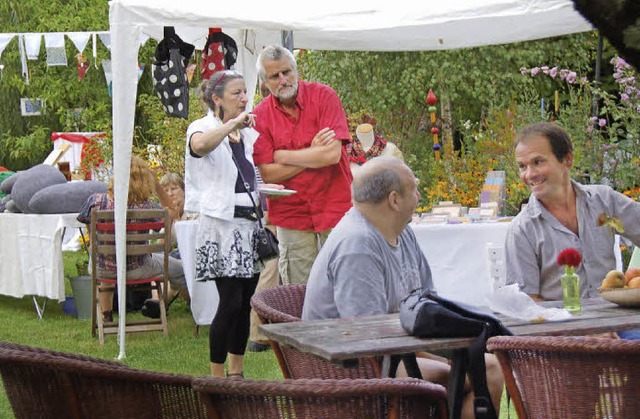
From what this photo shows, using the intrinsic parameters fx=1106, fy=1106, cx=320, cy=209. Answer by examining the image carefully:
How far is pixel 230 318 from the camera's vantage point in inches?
230

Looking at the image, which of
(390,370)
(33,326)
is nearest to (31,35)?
(33,326)

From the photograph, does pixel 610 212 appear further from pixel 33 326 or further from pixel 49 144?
pixel 49 144

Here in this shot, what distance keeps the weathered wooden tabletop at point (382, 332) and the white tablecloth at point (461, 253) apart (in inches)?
129

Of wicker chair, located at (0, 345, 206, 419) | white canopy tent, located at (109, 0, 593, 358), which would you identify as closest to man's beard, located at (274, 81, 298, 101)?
white canopy tent, located at (109, 0, 593, 358)

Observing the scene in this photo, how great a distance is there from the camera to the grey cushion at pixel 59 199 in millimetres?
9461

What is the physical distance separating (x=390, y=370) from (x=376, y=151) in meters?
5.42

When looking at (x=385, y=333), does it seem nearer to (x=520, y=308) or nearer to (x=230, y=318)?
(x=520, y=308)

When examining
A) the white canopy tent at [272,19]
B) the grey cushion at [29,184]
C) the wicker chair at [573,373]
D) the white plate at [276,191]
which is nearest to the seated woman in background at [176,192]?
the grey cushion at [29,184]

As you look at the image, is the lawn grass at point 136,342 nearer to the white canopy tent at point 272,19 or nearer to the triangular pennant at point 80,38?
the white canopy tent at point 272,19

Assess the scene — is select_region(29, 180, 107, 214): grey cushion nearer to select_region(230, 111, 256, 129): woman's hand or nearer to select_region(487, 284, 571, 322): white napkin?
select_region(230, 111, 256, 129): woman's hand

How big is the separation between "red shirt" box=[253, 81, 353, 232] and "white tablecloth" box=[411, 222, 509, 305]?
1007 millimetres

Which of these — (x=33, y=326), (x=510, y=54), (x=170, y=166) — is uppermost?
(x=510, y=54)

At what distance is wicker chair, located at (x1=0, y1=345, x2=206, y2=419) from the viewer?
115 inches

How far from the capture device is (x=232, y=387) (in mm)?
2500
